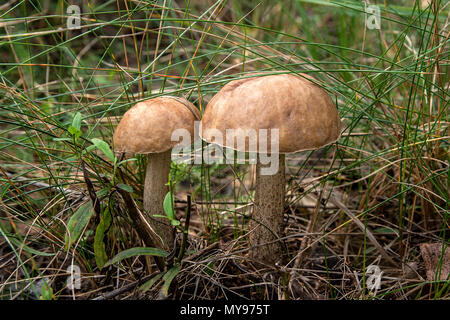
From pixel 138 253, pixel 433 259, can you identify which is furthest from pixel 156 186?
pixel 433 259

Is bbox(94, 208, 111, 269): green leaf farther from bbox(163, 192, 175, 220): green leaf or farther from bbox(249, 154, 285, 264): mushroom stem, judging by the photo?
bbox(249, 154, 285, 264): mushroom stem

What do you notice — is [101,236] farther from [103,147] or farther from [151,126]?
[151,126]

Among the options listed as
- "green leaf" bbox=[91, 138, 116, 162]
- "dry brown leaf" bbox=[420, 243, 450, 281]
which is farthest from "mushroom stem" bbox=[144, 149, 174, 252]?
"dry brown leaf" bbox=[420, 243, 450, 281]

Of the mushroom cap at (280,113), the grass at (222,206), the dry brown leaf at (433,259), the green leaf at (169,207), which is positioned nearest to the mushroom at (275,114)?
the mushroom cap at (280,113)
